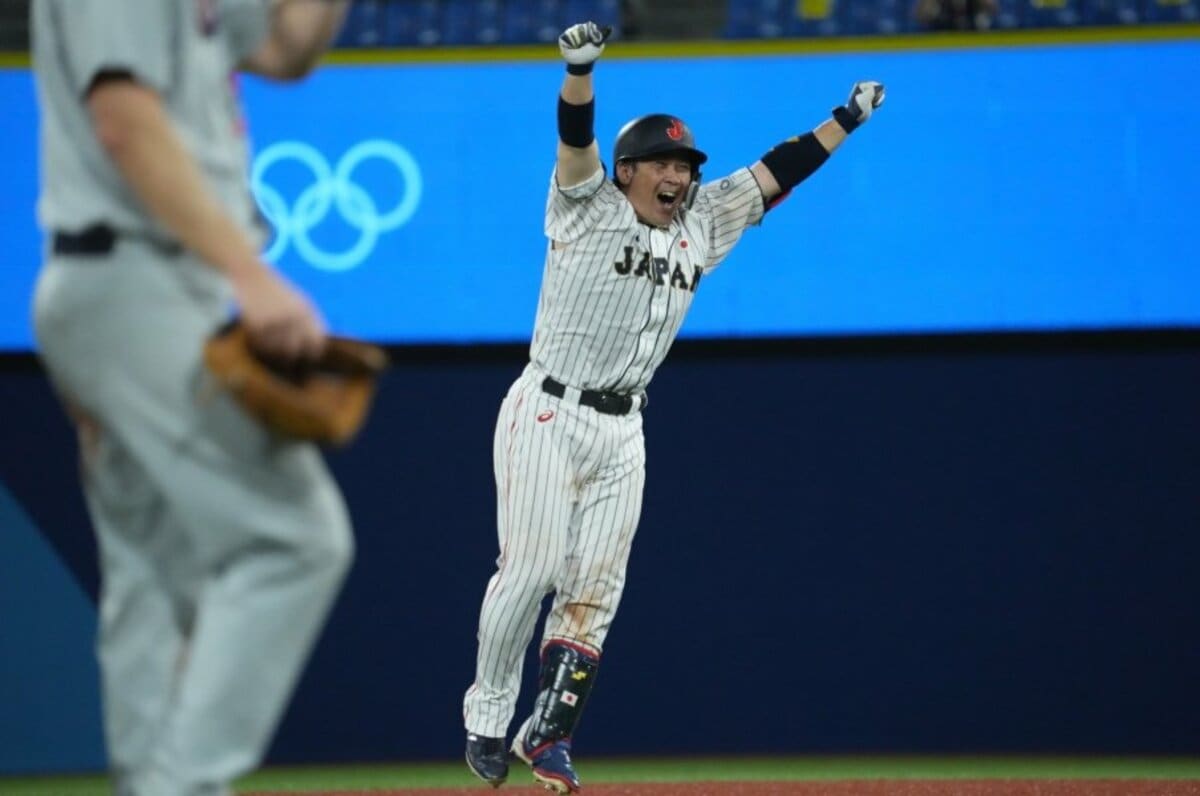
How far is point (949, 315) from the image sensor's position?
6.57 m

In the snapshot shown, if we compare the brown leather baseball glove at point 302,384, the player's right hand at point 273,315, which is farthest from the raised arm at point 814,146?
the player's right hand at point 273,315

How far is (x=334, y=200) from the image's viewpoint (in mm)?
6582

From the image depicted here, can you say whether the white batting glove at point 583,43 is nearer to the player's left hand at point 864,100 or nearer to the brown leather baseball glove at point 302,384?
the player's left hand at point 864,100

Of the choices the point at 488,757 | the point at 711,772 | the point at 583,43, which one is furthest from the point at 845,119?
the point at 711,772

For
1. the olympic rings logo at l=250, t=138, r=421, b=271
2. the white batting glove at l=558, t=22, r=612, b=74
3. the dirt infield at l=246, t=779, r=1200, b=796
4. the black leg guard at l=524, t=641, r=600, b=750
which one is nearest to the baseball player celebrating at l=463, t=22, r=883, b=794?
the black leg guard at l=524, t=641, r=600, b=750

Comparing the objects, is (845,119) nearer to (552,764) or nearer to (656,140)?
(656,140)

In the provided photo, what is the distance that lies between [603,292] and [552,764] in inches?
56.4

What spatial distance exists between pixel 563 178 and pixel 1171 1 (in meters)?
3.26

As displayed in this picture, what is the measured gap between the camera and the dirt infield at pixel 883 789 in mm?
5230

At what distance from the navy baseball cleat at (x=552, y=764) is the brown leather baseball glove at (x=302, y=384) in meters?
2.88

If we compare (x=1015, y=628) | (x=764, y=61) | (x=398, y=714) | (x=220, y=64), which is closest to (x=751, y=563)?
(x=1015, y=628)

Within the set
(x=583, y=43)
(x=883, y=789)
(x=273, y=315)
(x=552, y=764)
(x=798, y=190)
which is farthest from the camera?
(x=798, y=190)

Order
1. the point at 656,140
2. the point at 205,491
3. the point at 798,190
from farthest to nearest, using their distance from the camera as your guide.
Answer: the point at 798,190 → the point at 656,140 → the point at 205,491

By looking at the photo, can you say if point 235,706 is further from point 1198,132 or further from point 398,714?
point 1198,132
